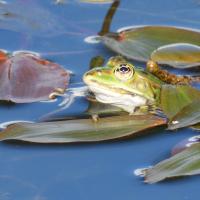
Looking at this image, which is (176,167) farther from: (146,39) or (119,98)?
(146,39)

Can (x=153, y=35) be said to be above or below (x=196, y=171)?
above

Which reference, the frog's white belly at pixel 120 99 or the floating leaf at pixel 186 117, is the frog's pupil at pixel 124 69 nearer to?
the frog's white belly at pixel 120 99

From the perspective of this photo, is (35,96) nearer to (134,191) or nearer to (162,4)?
(134,191)

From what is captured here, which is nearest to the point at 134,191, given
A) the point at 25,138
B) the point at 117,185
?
the point at 117,185

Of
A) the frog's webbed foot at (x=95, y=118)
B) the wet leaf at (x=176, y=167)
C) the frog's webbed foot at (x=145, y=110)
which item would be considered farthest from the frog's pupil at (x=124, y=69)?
the wet leaf at (x=176, y=167)

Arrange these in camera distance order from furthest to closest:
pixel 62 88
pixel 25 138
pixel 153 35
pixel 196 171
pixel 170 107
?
1. pixel 153 35
2. pixel 62 88
3. pixel 170 107
4. pixel 25 138
5. pixel 196 171

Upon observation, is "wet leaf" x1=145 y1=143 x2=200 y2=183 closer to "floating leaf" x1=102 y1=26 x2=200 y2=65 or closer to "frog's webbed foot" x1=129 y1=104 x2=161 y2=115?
"frog's webbed foot" x1=129 y1=104 x2=161 y2=115

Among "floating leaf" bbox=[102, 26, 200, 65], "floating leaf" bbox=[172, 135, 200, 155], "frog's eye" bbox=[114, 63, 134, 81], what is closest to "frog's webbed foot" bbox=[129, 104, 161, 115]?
"frog's eye" bbox=[114, 63, 134, 81]
